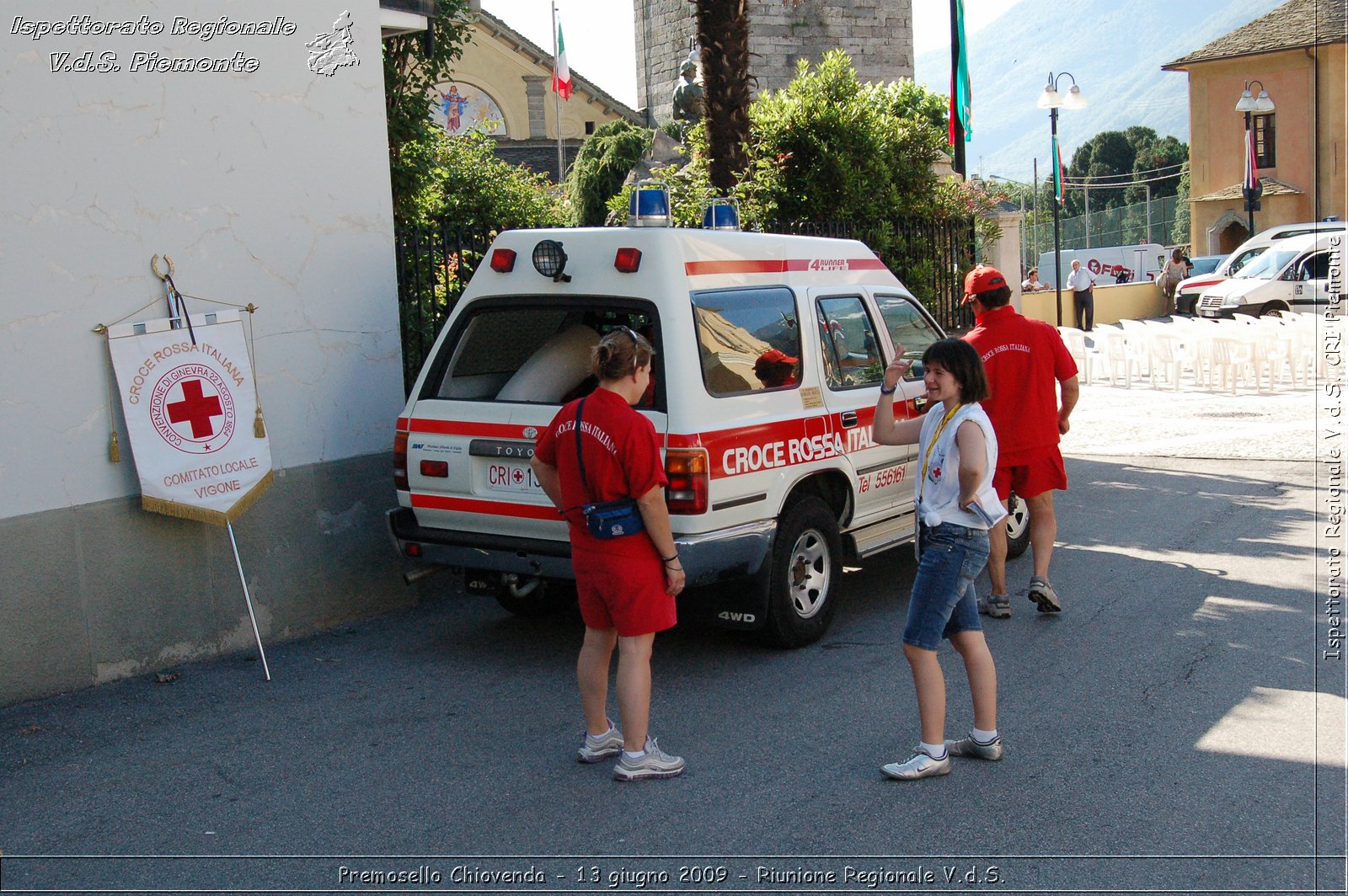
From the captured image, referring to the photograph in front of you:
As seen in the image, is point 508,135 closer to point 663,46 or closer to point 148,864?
point 663,46

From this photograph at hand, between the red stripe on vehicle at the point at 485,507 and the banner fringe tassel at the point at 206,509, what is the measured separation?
90 centimetres

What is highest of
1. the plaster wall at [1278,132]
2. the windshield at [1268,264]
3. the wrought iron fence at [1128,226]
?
the plaster wall at [1278,132]

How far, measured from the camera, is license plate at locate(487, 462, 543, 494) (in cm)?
588

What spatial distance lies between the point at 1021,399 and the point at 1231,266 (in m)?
26.4

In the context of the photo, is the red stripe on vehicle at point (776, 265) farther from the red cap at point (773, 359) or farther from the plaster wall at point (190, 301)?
the plaster wall at point (190, 301)

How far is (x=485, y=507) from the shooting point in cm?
602

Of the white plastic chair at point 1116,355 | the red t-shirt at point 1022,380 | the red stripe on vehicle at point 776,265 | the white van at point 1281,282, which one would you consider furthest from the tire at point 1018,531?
the white van at point 1281,282

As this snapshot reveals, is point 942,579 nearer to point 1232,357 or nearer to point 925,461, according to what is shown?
point 925,461

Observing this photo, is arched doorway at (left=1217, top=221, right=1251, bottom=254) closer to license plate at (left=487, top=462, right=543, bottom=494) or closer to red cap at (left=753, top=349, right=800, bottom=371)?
red cap at (left=753, top=349, right=800, bottom=371)

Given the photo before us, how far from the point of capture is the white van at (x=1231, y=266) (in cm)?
2817

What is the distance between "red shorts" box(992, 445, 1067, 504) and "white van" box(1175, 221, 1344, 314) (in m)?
22.8

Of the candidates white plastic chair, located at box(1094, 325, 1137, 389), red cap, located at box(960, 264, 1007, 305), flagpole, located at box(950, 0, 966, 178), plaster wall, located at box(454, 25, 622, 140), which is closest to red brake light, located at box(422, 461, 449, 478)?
red cap, located at box(960, 264, 1007, 305)

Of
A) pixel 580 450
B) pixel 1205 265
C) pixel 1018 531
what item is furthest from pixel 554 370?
pixel 1205 265

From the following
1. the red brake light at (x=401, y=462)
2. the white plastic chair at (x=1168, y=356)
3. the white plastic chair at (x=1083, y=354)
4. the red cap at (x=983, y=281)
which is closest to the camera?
the red brake light at (x=401, y=462)
